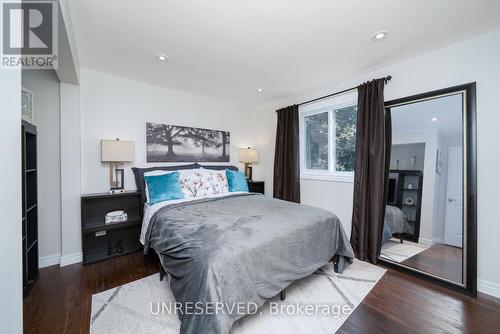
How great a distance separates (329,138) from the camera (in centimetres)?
343

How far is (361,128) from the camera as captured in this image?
2.81 metres

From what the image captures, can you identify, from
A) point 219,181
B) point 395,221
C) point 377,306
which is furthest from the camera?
point 219,181

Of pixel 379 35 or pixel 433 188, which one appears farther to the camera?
pixel 433 188

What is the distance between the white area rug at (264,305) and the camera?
5.20ft

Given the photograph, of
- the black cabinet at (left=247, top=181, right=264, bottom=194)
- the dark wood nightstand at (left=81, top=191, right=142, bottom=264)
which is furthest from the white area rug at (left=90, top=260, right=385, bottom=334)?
the black cabinet at (left=247, top=181, right=264, bottom=194)

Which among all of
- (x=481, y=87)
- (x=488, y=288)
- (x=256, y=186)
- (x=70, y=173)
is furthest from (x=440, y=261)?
(x=70, y=173)

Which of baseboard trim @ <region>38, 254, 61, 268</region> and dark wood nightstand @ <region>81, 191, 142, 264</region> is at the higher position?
dark wood nightstand @ <region>81, 191, 142, 264</region>

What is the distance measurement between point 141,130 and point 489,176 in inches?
163

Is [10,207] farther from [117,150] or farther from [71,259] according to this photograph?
[71,259]

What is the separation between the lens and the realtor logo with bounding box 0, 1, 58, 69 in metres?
0.76

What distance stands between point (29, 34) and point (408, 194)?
4.07 metres

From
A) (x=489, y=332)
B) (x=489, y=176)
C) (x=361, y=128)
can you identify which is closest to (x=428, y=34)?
(x=361, y=128)

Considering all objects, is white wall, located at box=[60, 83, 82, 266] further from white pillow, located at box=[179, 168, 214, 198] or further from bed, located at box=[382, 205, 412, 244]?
bed, located at box=[382, 205, 412, 244]

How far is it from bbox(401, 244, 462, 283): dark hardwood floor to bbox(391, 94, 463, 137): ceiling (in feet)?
4.04
